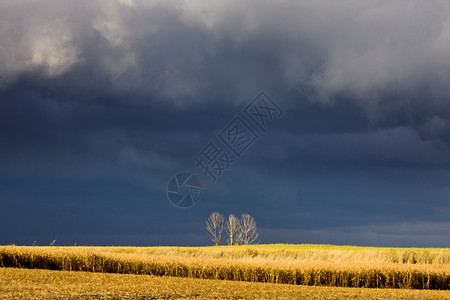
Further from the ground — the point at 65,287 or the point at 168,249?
the point at 168,249

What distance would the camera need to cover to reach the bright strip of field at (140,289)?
37.2 ft

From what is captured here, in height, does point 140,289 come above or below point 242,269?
below

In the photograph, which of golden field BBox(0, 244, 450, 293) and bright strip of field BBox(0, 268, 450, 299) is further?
golden field BBox(0, 244, 450, 293)

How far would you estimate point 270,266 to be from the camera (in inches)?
680

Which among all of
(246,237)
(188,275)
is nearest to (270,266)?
(188,275)

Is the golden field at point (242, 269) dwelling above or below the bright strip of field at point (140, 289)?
above

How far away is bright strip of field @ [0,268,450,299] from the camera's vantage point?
1134 cm

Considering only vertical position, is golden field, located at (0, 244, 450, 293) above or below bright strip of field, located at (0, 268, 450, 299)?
above

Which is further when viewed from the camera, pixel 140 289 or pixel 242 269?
pixel 242 269

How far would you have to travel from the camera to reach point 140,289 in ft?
40.5

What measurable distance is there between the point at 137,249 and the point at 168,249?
2.31 meters

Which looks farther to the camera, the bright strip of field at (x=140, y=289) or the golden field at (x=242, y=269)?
the golden field at (x=242, y=269)

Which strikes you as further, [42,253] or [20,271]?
[42,253]

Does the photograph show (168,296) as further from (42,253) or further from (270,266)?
(42,253)
